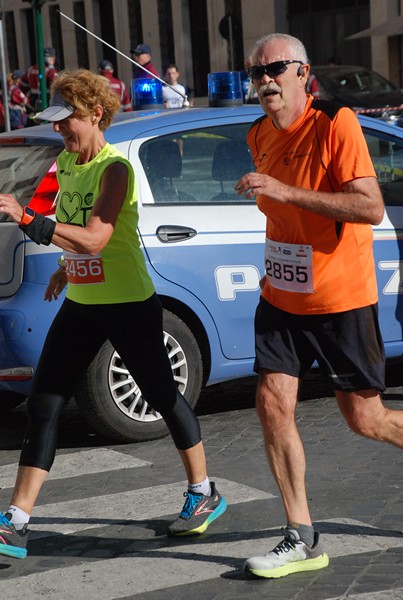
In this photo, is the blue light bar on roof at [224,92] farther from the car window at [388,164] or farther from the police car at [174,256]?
the car window at [388,164]

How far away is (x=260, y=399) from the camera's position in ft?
15.0

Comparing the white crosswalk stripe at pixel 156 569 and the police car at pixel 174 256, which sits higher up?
the police car at pixel 174 256

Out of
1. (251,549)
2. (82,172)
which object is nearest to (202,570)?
(251,549)

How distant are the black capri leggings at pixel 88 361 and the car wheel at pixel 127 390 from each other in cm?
138

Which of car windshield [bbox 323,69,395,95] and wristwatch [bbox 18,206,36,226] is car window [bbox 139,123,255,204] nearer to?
wristwatch [bbox 18,206,36,226]

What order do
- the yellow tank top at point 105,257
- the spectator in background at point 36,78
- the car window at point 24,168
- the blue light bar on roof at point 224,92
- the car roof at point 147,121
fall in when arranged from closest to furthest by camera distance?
the yellow tank top at point 105,257, the car window at point 24,168, the car roof at point 147,121, the blue light bar on roof at point 224,92, the spectator in background at point 36,78

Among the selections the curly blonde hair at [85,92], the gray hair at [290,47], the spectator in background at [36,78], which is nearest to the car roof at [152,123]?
→ the curly blonde hair at [85,92]

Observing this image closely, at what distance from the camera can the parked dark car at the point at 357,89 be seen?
27.0 m

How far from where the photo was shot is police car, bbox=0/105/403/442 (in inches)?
253

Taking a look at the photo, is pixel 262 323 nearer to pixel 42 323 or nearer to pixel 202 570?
pixel 202 570

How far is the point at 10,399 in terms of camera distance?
7.54 meters

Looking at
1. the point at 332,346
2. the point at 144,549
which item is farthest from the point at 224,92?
the point at 144,549

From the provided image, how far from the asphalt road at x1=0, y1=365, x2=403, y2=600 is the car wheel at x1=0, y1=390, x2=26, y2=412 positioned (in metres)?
0.27

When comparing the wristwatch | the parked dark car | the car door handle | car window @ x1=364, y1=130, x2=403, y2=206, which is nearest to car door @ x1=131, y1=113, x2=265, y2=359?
the car door handle
